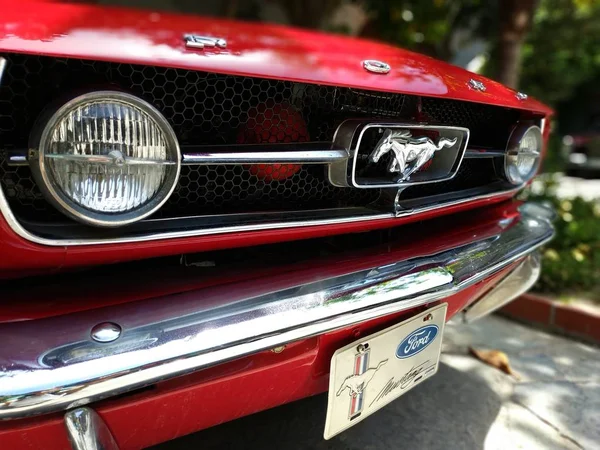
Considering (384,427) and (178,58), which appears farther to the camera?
(384,427)

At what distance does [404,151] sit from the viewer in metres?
1.44

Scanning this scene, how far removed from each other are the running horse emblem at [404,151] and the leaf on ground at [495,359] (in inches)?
56.2

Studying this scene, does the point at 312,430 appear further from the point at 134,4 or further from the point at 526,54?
the point at 526,54

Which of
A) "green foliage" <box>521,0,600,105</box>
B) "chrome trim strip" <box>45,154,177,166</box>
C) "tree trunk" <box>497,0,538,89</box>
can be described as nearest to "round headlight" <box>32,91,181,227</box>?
"chrome trim strip" <box>45,154,177,166</box>

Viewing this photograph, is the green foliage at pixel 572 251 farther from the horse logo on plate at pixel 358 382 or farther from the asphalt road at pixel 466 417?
the horse logo on plate at pixel 358 382

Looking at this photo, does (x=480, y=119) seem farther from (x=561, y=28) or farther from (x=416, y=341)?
(x=561, y=28)

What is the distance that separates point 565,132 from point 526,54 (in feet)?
27.5

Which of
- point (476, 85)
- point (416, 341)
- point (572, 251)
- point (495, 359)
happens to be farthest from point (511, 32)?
point (416, 341)

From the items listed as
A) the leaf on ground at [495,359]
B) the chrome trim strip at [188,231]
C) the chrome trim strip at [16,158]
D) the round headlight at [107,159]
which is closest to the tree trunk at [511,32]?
the leaf on ground at [495,359]

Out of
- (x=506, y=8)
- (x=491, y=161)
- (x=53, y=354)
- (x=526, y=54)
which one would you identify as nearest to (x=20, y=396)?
(x=53, y=354)

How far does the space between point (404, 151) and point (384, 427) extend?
1099 millimetres

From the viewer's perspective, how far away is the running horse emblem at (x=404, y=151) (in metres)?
1.41

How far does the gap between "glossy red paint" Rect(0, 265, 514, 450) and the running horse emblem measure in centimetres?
42

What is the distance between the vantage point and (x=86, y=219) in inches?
A: 39.9
